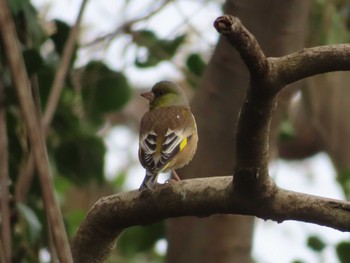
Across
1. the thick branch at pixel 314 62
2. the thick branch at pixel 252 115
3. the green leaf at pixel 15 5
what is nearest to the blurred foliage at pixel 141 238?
the green leaf at pixel 15 5

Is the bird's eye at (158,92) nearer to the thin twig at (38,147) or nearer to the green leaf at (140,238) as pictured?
the green leaf at (140,238)

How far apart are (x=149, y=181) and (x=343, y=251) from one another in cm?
117

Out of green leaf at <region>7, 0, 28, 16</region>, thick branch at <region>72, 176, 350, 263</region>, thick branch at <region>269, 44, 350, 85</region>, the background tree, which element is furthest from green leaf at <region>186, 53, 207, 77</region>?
thick branch at <region>269, 44, 350, 85</region>

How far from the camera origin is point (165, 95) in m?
5.00

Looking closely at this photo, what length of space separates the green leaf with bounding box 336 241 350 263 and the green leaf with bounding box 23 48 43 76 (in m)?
1.39

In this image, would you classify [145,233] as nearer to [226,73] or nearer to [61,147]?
[61,147]

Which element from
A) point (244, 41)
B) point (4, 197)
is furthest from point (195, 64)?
point (244, 41)

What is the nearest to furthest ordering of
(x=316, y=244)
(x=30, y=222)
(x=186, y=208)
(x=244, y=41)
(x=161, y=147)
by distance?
(x=244, y=41) < (x=186, y=208) < (x=30, y=222) < (x=161, y=147) < (x=316, y=244)

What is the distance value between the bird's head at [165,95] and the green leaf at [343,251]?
0.98m

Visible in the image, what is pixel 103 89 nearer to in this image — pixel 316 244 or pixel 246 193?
pixel 316 244

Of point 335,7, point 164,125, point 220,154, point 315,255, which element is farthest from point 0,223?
point 335,7

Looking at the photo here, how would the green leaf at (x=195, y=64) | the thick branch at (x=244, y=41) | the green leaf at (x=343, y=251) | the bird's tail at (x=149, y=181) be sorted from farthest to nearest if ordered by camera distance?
the green leaf at (x=195, y=64) < the green leaf at (x=343, y=251) < the bird's tail at (x=149, y=181) < the thick branch at (x=244, y=41)

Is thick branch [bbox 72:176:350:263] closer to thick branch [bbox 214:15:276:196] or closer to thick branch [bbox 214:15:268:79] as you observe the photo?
thick branch [bbox 214:15:276:196]

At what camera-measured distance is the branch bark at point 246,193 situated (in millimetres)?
2615
